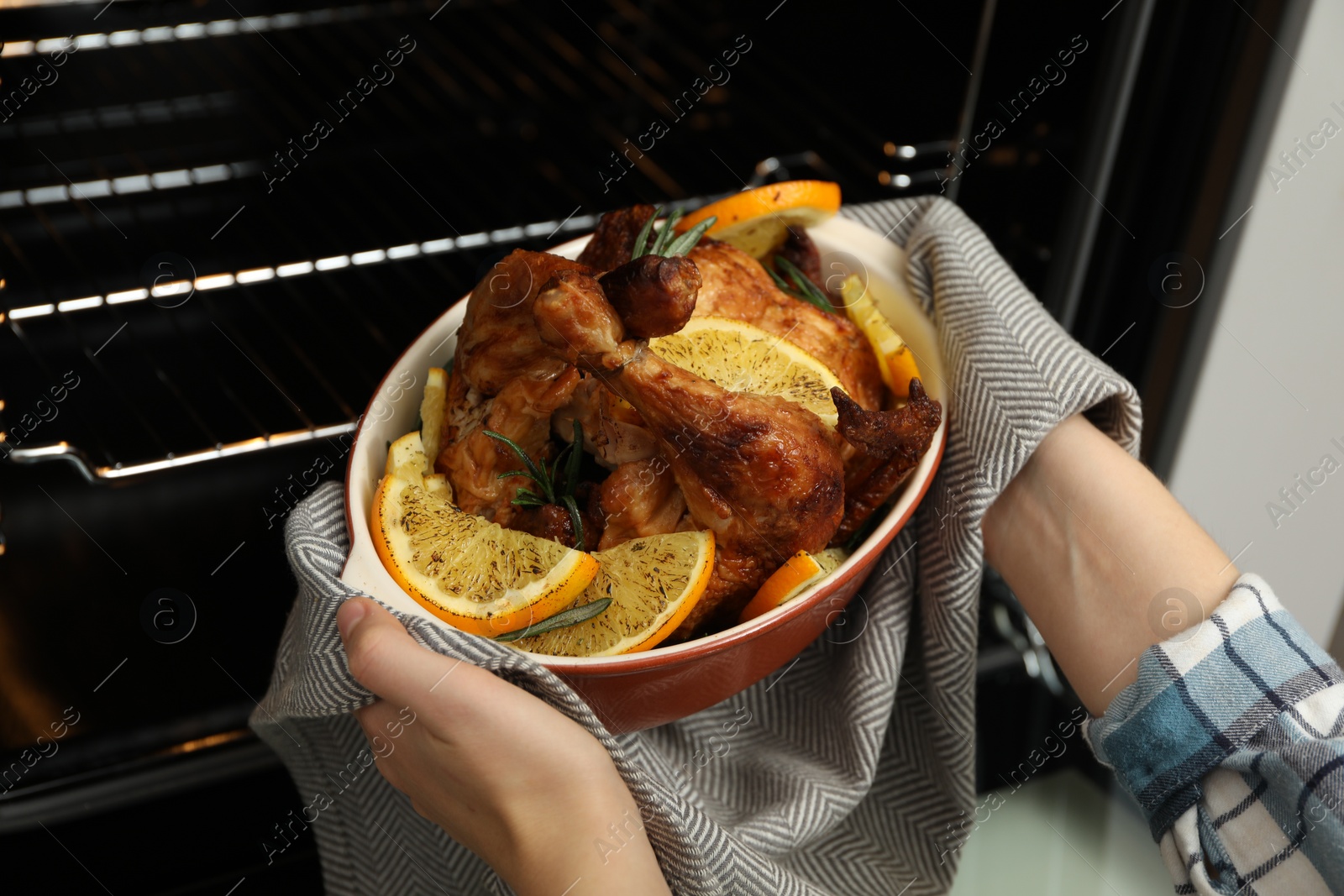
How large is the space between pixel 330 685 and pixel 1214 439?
0.83m

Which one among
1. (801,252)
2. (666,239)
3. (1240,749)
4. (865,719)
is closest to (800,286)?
(801,252)

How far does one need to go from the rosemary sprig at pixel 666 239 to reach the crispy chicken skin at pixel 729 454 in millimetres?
144

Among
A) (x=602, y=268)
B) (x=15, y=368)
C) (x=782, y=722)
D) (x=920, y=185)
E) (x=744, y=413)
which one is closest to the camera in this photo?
(x=744, y=413)

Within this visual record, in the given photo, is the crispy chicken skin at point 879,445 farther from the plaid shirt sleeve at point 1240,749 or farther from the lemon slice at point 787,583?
the plaid shirt sleeve at point 1240,749

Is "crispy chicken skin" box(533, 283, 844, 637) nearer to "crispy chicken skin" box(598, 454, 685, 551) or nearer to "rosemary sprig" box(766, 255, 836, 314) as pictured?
"crispy chicken skin" box(598, 454, 685, 551)

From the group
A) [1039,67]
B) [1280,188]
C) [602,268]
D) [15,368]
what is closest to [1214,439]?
[1280,188]

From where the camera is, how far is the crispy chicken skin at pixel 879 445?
0.69 metres

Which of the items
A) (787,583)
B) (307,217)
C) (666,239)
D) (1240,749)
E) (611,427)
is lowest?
(1240,749)

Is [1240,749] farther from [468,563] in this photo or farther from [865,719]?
[468,563]

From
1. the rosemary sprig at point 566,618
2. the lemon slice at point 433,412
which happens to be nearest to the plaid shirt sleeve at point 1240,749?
the rosemary sprig at point 566,618

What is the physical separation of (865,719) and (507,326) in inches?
16.7

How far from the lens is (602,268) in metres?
0.82

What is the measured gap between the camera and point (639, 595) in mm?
678

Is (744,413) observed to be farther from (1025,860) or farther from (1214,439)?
(1025,860)
